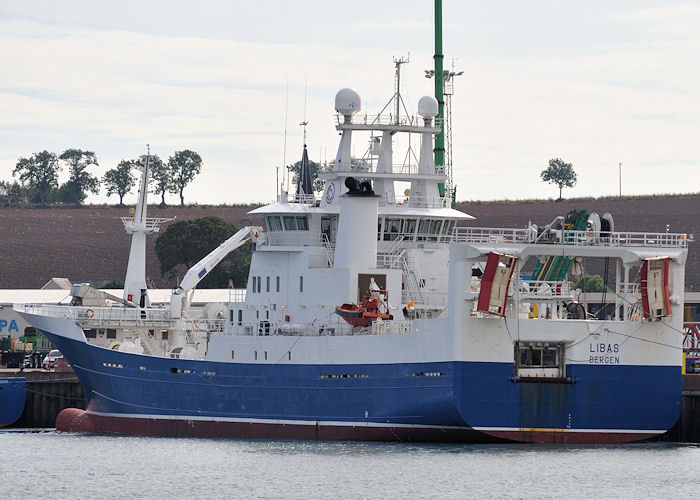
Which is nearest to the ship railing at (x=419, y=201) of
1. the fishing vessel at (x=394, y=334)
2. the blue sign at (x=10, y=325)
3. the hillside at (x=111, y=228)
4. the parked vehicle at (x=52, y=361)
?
the fishing vessel at (x=394, y=334)

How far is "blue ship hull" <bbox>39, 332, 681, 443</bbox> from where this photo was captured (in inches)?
1499

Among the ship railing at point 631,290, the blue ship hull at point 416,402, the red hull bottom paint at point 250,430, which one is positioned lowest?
the red hull bottom paint at point 250,430

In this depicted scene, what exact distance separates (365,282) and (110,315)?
10304 millimetres

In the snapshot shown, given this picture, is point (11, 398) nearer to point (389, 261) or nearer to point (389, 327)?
point (389, 261)

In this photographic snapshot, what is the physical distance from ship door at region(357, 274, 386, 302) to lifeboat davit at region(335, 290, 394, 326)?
4.92 feet

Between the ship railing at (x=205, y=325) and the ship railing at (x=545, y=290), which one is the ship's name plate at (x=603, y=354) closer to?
the ship railing at (x=545, y=290)

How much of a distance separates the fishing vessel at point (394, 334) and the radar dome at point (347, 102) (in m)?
0.04

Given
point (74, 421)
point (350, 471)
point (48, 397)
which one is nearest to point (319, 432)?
point (350, 471)

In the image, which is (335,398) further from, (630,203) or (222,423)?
(630,203)

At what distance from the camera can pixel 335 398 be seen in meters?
40.8

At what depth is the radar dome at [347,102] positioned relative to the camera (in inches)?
1777

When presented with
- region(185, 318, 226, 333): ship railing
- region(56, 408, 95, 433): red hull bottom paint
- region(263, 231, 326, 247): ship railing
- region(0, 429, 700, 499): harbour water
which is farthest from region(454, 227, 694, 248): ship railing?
region(56, 408, 95, 433): red hull bottom paint

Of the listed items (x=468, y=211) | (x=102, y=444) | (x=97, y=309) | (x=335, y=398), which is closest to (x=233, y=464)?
(x=335, y=398)

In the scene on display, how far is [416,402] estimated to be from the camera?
3894 cm
